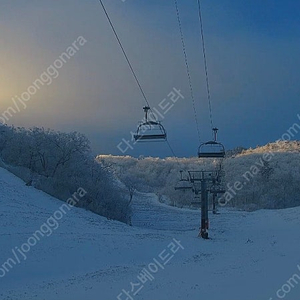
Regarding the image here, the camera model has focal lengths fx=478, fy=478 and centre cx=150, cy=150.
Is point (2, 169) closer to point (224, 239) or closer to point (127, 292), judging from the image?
point (224, 239)

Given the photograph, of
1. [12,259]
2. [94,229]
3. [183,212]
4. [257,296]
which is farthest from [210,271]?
[183,212]

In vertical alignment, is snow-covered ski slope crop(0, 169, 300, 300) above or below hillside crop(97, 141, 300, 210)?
below

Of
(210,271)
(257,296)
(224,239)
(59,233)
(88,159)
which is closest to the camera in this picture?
(257,296)

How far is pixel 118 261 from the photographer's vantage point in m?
26.3

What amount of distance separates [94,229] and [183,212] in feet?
122

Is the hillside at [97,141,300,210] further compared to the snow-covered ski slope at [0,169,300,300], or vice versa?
the hillside at [97,141,300,210]

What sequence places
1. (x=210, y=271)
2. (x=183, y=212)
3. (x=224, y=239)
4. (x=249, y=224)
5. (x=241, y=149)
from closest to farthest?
(x=210, y=271), (x=224, y=239), (x=249, y=224), (x=183, y=212), (x=241, y=149)

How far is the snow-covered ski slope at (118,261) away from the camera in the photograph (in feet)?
54.9

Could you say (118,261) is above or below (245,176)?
below

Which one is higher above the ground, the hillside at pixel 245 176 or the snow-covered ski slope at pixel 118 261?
the hillside at pixel 245 176

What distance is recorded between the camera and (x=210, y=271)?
70.6 feet

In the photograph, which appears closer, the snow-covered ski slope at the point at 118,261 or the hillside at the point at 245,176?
the snow-covered ski slope at the point at 118,261

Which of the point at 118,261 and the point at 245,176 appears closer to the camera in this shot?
the point at 118,261

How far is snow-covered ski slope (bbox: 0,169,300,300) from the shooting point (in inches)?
658
